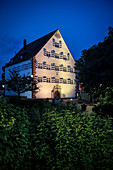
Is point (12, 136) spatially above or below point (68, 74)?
below

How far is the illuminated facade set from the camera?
22500mm

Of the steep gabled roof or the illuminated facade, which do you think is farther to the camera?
the steep gabled roof

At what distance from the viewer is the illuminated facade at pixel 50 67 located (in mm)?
22500

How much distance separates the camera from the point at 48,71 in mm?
24172

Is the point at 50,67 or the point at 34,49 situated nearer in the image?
the point at 50,67

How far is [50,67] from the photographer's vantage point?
2445 cm

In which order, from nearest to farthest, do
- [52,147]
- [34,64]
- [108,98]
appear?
1. [52,147]
2. [108,98]
3. [34,64]

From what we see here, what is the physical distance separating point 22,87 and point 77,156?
614 inches

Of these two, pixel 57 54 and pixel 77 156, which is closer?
pixel 77 156

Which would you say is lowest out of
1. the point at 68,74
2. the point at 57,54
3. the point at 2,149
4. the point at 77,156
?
the point at 77,156

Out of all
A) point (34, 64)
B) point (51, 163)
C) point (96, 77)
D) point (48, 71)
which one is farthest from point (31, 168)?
point (48, 71)

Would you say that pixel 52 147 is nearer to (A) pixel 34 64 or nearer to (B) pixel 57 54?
(A) pixel 34 64

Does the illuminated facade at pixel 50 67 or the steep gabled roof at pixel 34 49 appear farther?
the steep gabled roof at pixel 34 49

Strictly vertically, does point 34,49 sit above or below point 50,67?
above
